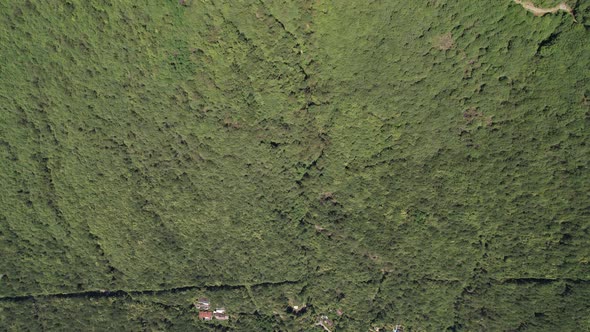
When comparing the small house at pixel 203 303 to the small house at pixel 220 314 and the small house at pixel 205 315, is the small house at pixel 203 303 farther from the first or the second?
the small house at pixel 220 314

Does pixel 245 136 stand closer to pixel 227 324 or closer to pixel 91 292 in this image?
pixel 227 324

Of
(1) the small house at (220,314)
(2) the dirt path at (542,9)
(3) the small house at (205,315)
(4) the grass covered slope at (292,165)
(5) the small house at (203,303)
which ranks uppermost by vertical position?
(2) the dirt path at (542,9)

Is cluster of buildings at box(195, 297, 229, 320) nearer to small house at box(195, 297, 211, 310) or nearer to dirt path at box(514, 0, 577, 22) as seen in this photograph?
small house at box(195, 297, 211, 310)

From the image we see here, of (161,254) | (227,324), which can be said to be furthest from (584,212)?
(161,254)

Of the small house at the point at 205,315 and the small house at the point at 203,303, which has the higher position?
the small house at the point at 203,303

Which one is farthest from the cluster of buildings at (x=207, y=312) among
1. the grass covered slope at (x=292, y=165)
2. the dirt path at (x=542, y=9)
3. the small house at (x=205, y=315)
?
the dirt path at (x=542, y=9)
